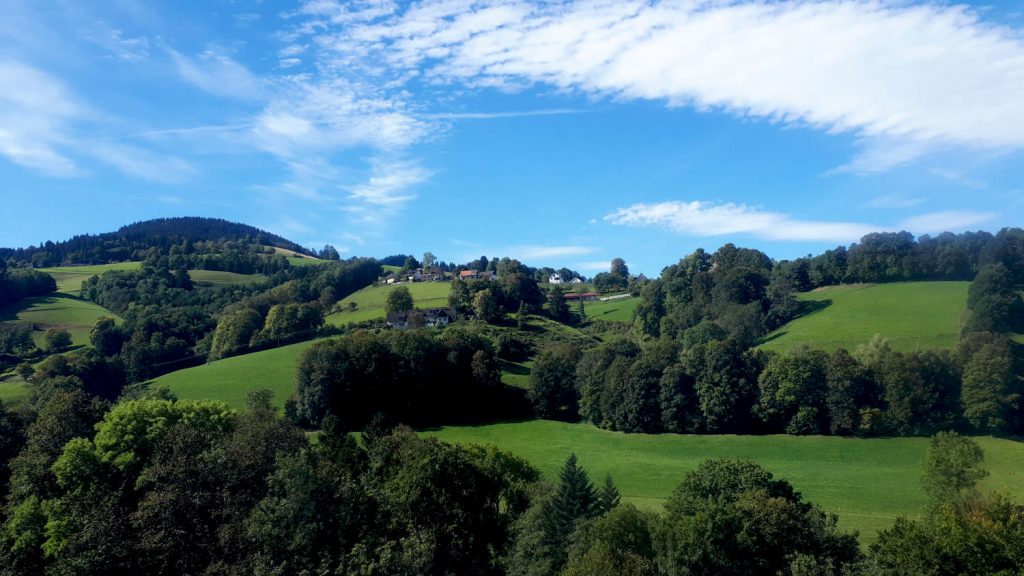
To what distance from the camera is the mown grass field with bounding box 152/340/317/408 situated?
74050 mm

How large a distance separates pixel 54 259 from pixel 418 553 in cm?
19906

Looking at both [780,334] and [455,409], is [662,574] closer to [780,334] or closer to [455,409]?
[455,409]

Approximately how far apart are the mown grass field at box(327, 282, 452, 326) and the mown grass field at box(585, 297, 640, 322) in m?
29.4

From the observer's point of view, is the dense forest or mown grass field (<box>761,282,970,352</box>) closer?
the dense forest

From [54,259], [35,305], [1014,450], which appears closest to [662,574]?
[1014,450]

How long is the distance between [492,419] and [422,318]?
4477 centimetres

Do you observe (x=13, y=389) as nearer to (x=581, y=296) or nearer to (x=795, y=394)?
(x=795, y=394)

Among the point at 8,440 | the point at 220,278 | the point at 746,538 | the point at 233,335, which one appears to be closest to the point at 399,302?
the point at 233,335

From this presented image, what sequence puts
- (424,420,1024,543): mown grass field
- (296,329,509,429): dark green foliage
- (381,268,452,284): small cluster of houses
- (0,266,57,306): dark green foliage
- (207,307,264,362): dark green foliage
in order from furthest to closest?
(381,268,452,284): small cluster of houses → (0,266,57,306): dark green foliage → (207,307,264,362): dark green foliage → (296,329,509,429): dark green foliage → (424,420,1024,543): mown grass field

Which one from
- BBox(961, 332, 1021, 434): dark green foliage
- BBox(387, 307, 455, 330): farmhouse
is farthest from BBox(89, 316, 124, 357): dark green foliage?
BBox(961, 332, 1021, 434): dark green foliage

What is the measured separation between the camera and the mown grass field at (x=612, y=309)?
425ft

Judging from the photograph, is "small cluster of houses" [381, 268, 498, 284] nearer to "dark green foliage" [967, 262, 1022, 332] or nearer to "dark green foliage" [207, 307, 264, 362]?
"dark green foliage" [207, 307, 264, 362]

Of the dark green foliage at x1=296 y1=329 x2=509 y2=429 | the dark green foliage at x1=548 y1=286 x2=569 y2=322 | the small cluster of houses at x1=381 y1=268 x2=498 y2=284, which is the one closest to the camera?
the dark green foliage at x1=296 y1=329 x2=509 y2=429

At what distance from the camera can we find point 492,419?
7356cm
